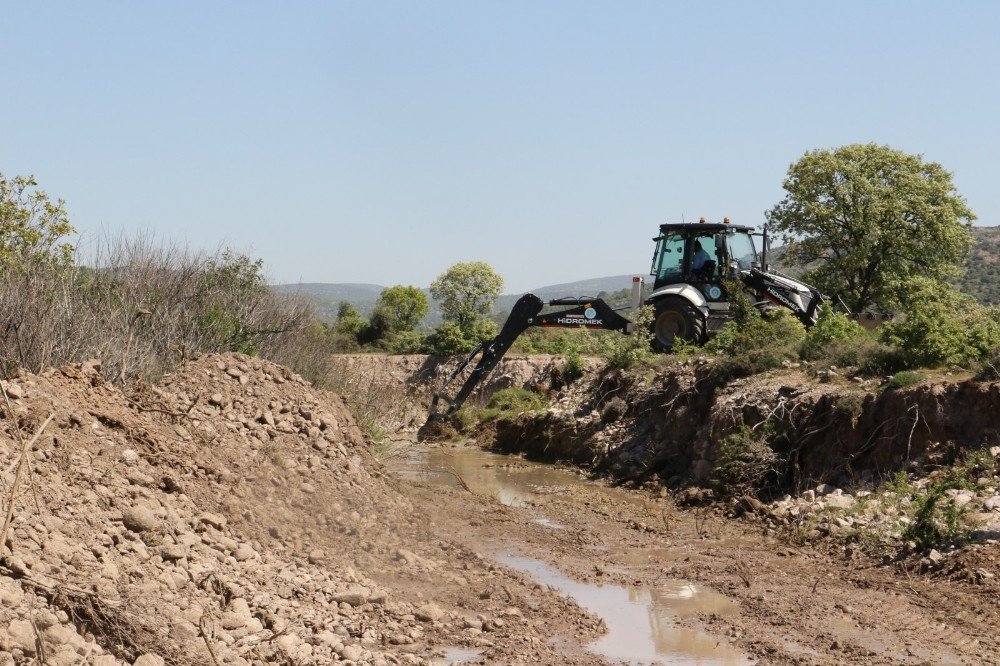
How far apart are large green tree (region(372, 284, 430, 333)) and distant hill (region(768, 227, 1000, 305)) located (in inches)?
636

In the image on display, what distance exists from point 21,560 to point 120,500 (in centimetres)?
185

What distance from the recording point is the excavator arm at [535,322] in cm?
2478

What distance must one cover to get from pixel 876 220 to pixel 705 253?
777cm

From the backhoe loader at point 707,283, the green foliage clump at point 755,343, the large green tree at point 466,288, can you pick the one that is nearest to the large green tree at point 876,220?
the backhoe loader at point 707,283

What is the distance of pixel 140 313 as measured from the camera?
11.9 meters

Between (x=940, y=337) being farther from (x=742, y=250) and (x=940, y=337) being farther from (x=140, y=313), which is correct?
(x=140, y=313)

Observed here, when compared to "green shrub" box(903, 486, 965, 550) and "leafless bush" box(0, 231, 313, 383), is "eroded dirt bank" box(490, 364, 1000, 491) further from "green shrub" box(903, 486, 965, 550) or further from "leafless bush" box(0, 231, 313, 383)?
"leafless bush" box(0, 231, 313, 383)

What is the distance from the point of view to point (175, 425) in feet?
37.9

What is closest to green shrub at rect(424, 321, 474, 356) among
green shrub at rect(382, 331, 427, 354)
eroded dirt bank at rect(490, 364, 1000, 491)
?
green shrub at rect(382, 331, 427, 354)

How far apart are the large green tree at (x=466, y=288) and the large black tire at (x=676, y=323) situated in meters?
31.8

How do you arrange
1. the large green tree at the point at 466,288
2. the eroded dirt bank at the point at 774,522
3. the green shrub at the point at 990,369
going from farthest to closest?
the large green tree at the point at 466,288 < the green shrub at the point at 990,369 < the eroded dirt bank at the point at 774,522

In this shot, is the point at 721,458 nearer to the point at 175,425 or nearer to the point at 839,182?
the point at 175,425

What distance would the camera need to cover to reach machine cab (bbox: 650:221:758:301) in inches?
882

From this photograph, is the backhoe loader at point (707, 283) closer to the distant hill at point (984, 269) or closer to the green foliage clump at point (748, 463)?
the green foliage clump at point (748, 463)
